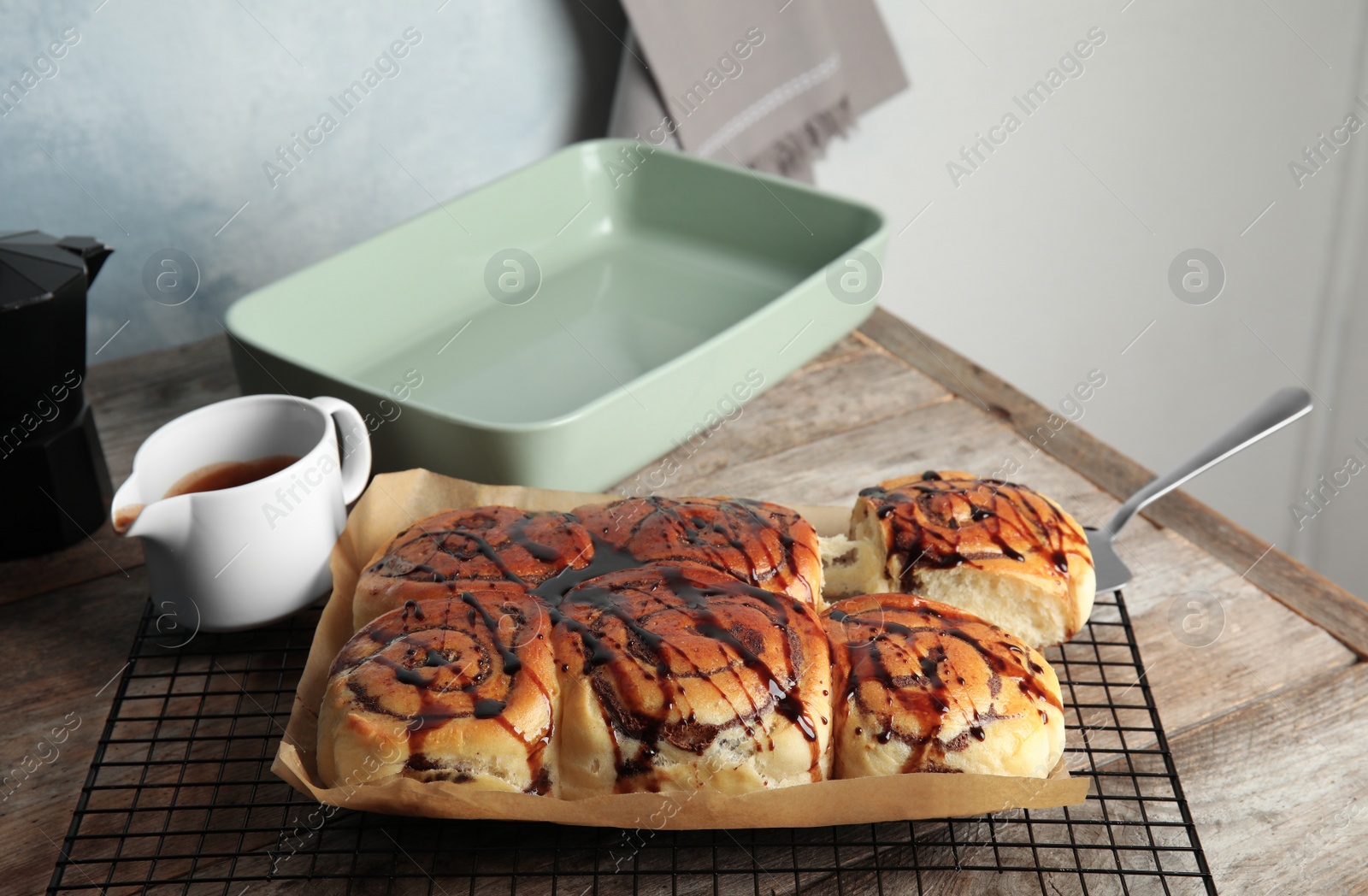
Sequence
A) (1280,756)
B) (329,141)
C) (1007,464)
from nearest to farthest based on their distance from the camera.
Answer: (1280,756)
(1007,464)
(329,141)

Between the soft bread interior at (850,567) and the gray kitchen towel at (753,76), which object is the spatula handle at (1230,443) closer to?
the soft bread interior at (850,567)

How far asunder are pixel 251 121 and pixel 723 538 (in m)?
1.08

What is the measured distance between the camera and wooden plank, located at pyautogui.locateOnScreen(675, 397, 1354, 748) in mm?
947

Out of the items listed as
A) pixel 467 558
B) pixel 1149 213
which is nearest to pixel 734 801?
pixel 467 558

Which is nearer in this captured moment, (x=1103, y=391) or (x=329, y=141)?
(x=329, y=141)

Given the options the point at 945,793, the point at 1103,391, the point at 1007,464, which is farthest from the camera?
the point at 1103,391

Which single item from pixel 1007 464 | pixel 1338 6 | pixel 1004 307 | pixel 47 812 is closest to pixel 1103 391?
pixel 1004 307

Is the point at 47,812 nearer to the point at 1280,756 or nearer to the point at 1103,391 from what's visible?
the point at 1280,756

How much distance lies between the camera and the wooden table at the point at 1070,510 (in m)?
0.82

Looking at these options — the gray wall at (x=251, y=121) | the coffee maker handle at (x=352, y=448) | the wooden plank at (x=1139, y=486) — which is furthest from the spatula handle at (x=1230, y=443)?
the gray wall at (x=251, y=121)

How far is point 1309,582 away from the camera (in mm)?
1072

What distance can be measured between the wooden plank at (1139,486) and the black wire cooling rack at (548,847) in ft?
1.08

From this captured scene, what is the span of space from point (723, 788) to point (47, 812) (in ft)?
1.72

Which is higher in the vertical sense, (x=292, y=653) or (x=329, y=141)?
(x=329, y=141)
